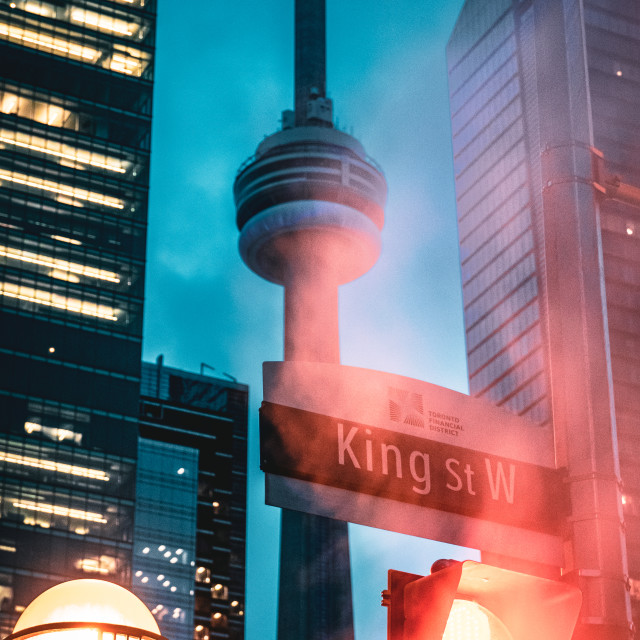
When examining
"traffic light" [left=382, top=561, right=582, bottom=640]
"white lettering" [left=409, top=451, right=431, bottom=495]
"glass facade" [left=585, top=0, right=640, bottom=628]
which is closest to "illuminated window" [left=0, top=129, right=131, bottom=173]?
"glass facade" [left=585, top=0, right=640, bottom=628]

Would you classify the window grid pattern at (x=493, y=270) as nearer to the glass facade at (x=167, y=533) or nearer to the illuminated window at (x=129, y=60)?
the illuminated window at (x=129, y=60)

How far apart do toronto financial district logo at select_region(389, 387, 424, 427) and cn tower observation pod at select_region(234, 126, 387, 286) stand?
123678 millimetres

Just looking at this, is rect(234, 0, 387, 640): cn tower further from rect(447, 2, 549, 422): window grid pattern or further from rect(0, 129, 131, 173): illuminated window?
rect(447, 2, 549, 422): window grid pattern

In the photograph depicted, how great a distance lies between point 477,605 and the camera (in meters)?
4.32

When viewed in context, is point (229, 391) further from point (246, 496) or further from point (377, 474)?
point (377, 474)

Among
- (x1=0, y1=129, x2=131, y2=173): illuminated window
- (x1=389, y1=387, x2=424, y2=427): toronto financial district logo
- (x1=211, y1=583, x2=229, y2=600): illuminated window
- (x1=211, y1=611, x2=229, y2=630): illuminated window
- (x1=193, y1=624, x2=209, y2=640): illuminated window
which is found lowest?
(x1=389, y1=387, x2=424, y2=427): toronto financial district logo

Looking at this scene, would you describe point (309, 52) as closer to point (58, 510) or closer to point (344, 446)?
point (58, 510)

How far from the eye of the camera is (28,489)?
294 ft

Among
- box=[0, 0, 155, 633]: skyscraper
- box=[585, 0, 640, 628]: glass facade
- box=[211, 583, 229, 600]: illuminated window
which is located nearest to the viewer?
box=[585, 0, 640, 628]: glass facade

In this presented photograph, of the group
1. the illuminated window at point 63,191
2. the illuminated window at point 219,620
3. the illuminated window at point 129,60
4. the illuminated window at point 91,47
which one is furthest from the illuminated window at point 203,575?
the illuminated window at point 91,47

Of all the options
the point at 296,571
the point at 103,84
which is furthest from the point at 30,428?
the point at 296,571

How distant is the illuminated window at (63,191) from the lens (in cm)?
10088

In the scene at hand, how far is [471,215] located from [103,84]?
65.6 meters

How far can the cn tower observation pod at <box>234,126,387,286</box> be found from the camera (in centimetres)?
12950
